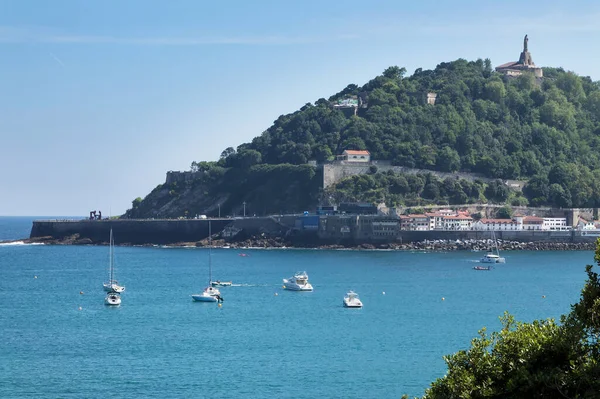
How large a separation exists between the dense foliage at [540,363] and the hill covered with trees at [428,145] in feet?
301

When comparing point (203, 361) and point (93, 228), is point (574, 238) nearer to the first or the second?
point (93, 228)

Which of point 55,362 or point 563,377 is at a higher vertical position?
point 563,377

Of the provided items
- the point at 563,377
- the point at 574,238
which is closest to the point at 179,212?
the point at 574,238

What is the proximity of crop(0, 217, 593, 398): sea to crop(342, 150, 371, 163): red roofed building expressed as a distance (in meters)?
28.9

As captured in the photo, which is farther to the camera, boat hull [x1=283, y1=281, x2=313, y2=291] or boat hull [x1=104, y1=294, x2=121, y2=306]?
boat hull [x1=283, y1=281, x2=313, y2=291]

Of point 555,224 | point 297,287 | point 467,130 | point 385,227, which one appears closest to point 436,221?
point 385,227

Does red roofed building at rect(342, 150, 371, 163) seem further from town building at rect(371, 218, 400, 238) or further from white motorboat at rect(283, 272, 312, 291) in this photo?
white motorboat at rect(283, 272, 312, 291)

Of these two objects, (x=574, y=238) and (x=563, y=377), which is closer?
(x=563, y=377)

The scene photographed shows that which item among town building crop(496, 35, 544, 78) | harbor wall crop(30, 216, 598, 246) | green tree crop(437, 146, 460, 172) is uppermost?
town building crop(496, 35, 544, 78)

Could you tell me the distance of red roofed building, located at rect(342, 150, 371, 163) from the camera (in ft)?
383

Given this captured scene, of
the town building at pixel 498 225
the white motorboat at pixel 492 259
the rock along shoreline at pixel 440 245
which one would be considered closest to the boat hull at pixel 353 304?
the white motorboat at pixel 492 259

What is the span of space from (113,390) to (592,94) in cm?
12110

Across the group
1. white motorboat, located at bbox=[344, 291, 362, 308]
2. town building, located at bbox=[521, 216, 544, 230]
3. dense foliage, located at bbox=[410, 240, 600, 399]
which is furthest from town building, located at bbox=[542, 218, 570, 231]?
dense foliage, located at bbox=[410, 240, 600, 399]

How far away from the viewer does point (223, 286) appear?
6656cm
